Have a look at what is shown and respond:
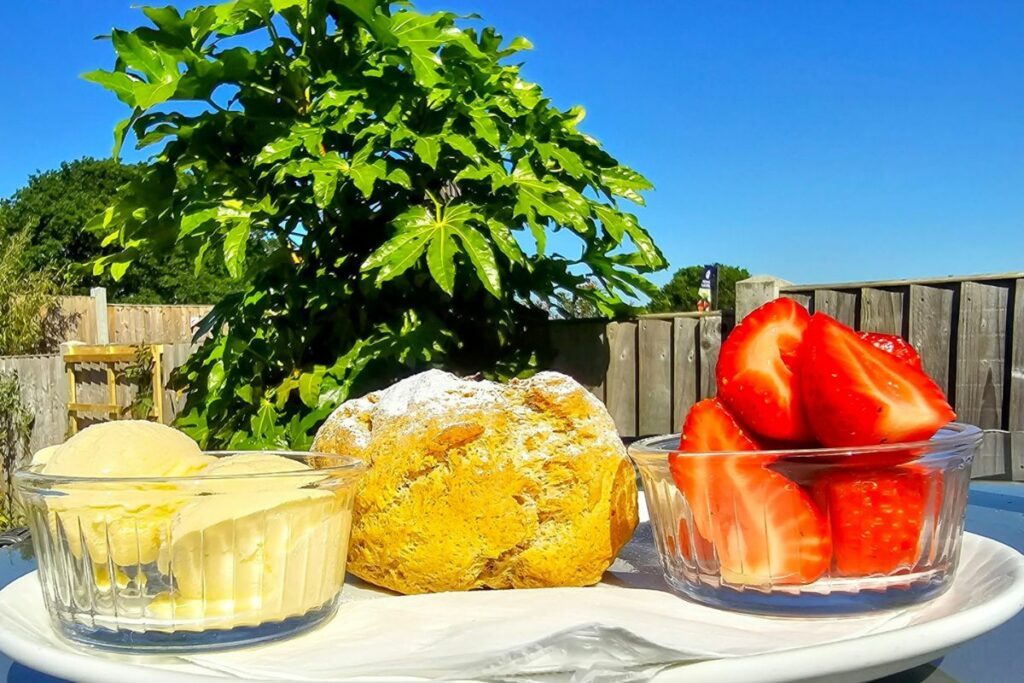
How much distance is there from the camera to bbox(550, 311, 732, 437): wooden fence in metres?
3.29

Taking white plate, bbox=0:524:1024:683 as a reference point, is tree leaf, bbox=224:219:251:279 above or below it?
above

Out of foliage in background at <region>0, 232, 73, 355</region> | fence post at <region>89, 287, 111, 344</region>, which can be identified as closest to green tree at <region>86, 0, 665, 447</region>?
foliage in background at <region>0, 232, 73, 355</region>

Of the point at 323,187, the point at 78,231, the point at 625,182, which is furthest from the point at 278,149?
the point at 78,231

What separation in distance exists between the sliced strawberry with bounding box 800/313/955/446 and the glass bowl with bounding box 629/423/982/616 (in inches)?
1.0

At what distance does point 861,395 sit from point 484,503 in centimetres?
36

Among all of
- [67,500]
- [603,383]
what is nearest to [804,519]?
[67,500]

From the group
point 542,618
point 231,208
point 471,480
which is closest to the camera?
point 542,618

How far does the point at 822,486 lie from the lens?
661 mm

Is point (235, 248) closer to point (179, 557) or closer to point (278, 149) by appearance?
point (278, 149)

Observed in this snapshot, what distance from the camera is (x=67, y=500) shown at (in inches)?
25.2

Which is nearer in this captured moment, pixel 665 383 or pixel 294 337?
pixel 294 337

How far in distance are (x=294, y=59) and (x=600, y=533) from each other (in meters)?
1.55

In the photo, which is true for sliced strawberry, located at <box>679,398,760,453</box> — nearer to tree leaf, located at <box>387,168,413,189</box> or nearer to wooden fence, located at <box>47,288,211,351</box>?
tree leaf, located at <box>387,168,413,189</box>

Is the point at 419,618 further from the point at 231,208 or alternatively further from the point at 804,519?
the point at 231,208
